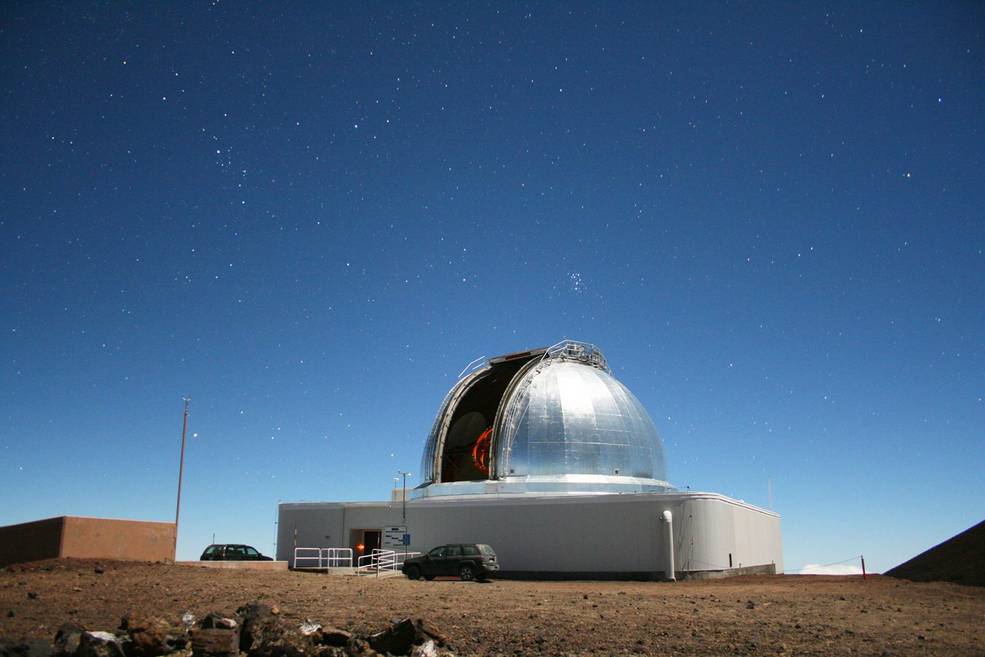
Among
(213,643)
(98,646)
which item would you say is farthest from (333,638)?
(98,646)

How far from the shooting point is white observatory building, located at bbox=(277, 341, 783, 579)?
26.0 meters

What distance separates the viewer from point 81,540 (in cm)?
2053

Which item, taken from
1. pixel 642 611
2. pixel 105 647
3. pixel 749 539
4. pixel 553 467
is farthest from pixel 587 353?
pixel 105 647

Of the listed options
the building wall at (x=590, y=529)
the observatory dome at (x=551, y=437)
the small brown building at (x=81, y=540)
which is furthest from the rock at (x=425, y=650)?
the observatory dome at (x=551, y=437)

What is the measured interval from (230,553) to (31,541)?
27.4 ft

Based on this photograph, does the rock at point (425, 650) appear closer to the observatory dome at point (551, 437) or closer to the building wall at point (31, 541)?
the building wall at point (31, 541)

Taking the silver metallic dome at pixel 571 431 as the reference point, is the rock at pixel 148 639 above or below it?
below

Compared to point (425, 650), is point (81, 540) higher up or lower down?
higher up

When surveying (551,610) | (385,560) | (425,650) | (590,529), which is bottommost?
(425,650)

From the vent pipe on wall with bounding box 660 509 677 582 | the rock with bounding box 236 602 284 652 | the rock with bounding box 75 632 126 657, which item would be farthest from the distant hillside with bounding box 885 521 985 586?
the rock with bounding box 75 632 126 657

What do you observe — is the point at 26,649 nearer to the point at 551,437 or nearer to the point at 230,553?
the point at 230,553

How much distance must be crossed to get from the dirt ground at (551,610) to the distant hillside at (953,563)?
4.38ft

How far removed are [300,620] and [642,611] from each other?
238 inches

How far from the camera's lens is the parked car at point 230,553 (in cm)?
2812
